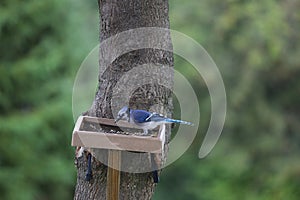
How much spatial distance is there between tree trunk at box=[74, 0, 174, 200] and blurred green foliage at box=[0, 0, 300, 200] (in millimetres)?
4173

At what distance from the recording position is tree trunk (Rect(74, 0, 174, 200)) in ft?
10.8

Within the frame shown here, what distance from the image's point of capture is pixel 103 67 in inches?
134

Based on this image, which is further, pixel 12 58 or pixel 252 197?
pixel 252 197

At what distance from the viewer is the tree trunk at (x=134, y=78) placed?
3.29 meters

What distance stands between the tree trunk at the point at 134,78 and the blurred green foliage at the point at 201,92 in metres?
4.17

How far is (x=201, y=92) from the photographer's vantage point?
9.75 m

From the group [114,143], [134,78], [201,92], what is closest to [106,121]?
[134,78]

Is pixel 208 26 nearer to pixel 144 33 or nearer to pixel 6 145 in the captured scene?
pixel 6 145

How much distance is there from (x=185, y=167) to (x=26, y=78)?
3580 millimetres

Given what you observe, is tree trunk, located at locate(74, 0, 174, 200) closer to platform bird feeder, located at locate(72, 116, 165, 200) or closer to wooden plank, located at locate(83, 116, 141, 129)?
wooden plank, located at locate(83, 116, 141, 129)

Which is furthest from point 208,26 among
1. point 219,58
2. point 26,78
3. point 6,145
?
point 6,145

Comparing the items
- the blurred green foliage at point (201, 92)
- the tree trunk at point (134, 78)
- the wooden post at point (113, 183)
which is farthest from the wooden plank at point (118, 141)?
the blurred green foliage at point (201, 92)

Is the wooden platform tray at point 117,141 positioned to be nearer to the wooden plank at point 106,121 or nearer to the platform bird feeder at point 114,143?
the platform bird feeder at point 114,143

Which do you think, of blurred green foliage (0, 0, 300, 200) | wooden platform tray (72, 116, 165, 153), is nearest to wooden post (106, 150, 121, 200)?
wooden platform tray (72, 116, 165, 153)
